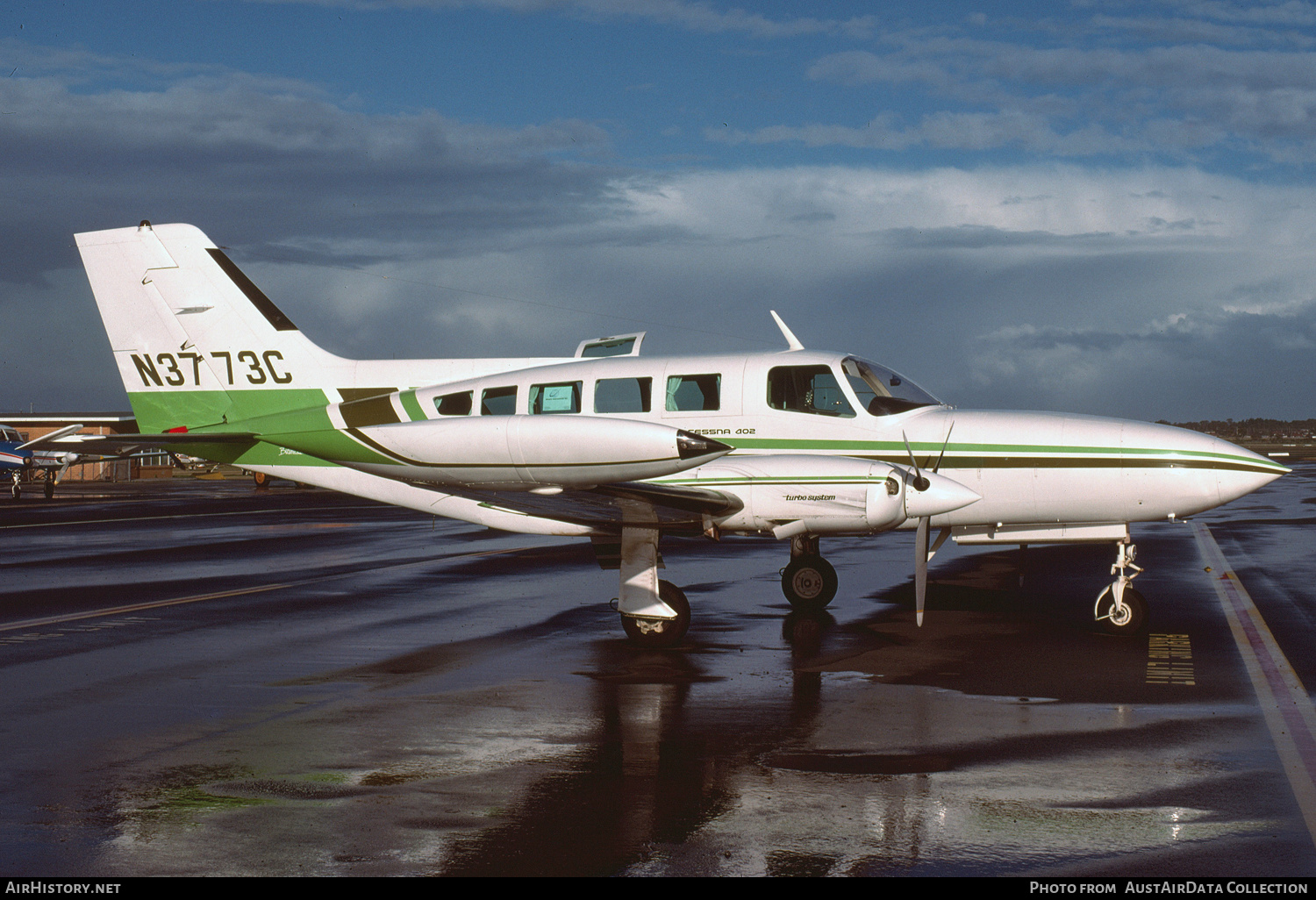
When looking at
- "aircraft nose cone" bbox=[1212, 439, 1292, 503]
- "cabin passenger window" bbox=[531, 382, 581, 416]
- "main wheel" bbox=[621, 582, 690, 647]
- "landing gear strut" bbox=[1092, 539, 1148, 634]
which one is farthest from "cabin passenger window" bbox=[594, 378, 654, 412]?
"aircraft nose cone" bbox=[1212, 439, 1292, 503]

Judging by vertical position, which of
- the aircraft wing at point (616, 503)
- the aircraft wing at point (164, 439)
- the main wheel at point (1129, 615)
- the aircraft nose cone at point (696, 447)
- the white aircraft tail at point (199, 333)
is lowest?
the main wheel at point (1129, 615)

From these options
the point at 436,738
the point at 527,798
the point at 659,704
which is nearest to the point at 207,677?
the point at 436,738

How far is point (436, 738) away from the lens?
792 cm

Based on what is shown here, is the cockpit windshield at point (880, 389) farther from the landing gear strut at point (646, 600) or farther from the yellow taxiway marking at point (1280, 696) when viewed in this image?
the yellow taxiway marking at point (1280, 696)

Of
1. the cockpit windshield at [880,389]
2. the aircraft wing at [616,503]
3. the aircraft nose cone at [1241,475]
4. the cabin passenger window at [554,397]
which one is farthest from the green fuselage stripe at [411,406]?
the aircraft nose cone at [1241,475]

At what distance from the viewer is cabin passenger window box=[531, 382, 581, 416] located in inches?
495

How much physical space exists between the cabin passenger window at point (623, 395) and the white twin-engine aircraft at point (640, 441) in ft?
0.06

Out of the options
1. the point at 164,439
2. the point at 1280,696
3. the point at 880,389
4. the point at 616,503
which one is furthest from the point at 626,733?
the point at 164,439

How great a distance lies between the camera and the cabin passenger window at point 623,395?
41.2 ft

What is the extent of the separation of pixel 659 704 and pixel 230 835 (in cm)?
380

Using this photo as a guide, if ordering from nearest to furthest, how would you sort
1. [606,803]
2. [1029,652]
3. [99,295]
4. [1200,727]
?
[606,803], [1200,727], [1029,652], [99,295]

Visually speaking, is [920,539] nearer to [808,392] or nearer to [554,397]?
[808,392]

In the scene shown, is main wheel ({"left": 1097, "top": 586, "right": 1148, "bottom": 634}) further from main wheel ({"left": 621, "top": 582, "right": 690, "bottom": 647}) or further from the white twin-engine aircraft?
main wheel ({"left": 621, "top": 582, "right": 690, "bottom": 647})
